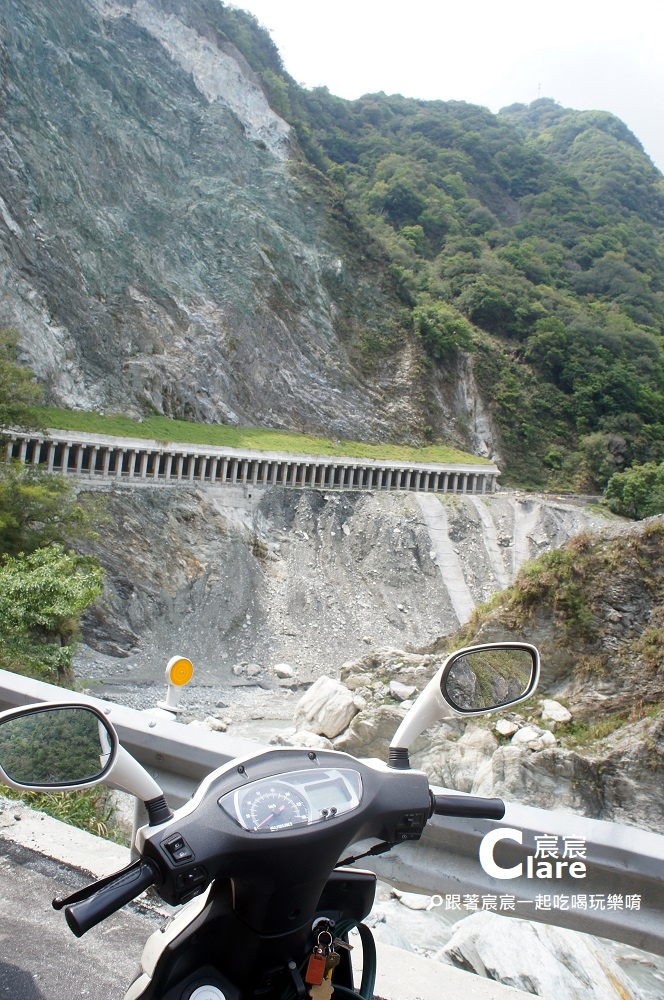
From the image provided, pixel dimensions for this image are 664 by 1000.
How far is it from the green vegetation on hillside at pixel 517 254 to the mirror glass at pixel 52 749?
4742 cm

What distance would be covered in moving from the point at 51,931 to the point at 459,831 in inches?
71.2

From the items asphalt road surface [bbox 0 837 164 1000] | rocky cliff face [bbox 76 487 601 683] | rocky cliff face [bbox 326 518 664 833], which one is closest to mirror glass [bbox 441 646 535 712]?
asphalt road surface [bbox 0 837 164 1000]

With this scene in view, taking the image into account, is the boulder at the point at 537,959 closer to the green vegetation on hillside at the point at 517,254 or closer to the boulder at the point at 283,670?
the boulder at the point at 283,670

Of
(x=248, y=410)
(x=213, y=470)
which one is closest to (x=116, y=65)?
(x=248, y=410)

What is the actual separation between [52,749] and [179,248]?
1704 inches

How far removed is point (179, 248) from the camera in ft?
138

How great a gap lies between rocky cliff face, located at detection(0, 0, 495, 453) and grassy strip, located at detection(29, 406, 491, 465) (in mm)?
1493

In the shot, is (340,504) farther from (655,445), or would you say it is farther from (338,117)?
(338,117)

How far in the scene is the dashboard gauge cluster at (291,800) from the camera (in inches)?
74.8

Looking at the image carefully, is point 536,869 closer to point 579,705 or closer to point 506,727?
point 506,727

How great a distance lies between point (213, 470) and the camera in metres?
34.9

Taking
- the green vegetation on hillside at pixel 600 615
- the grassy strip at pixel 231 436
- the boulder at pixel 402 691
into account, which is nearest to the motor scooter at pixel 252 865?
the green vegetation on hillside at pixel 600 615

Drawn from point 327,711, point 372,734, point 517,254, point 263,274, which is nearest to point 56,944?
point 372,734

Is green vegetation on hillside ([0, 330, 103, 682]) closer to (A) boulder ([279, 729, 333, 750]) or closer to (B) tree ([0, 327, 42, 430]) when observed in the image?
(B) tree ([0, 327, 42, 430])
